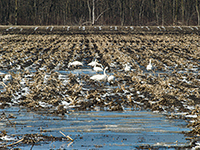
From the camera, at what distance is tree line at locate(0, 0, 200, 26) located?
48562 millimetres

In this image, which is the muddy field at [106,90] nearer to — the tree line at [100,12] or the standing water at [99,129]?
the standing water at [99,129]

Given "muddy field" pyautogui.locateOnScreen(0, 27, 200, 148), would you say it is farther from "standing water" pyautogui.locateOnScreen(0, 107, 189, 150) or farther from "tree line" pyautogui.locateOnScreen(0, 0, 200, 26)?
"tree line" pyautogui.locateOnScreen(0, 0, 200, 26)

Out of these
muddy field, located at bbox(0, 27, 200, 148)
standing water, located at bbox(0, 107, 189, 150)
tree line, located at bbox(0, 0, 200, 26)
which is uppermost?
tree line, located at bbox(0, 0, 200, 26)

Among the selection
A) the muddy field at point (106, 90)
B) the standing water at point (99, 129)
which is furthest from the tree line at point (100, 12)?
the standing water at point (99, 129)

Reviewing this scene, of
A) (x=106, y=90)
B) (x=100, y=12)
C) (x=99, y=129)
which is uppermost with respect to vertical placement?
(x=100, y=12)

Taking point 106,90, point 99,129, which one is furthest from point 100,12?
point 99,129

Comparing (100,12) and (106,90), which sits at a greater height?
(100,12)

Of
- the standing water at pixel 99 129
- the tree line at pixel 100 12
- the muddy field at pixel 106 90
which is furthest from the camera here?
the tree line at pixel 100 12

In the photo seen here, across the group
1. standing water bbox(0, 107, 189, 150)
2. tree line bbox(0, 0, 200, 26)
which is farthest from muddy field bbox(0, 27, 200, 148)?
tree line bbox(0, 0, 200, 26)

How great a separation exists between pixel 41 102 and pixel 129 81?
3.67 meters

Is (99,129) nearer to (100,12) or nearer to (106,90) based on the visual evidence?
(106,90)

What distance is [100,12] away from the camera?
50.7 metres

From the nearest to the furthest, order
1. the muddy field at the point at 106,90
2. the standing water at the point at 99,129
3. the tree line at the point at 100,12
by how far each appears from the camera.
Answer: the standing water at the point at 99,129
the muddy field at the point at 106,90
the tree line at the point at 100,12

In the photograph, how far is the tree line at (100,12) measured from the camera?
4856 centimetres
